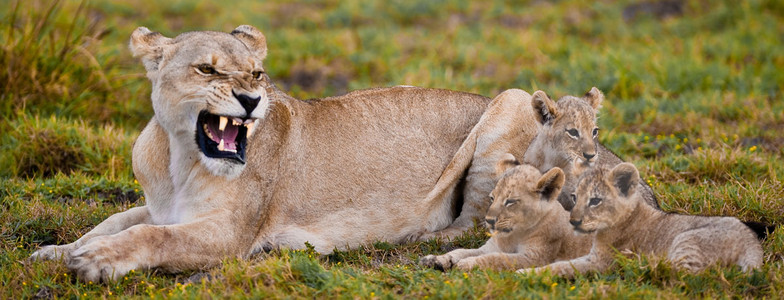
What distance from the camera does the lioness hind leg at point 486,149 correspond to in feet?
21.8

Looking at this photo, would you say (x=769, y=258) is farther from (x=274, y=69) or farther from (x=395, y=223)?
(x=274, y=69)

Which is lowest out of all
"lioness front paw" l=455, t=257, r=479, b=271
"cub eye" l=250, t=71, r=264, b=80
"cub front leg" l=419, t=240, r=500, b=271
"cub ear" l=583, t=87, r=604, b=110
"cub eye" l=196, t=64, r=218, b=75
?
"cub front leg" l=419, t=240, r=500, b=271

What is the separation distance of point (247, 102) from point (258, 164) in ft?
2.10

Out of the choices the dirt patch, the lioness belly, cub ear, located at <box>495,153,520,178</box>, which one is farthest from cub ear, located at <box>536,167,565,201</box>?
the dirt patch

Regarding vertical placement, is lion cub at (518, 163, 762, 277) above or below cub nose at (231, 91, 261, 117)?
below

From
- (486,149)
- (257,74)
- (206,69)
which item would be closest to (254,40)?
(257,74)

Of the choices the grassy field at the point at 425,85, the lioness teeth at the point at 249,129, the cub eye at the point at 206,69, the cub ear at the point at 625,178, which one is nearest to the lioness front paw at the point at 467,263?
the grassy field at the point at 425,85

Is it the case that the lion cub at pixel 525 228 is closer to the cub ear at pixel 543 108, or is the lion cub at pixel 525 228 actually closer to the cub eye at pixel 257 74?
the cub ear at pixel 543 108

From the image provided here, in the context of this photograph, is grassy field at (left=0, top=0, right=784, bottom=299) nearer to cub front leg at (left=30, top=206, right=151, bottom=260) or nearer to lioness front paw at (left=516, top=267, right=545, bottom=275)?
lioness front paw at (left=516, top=267, right=545, bottom=275)

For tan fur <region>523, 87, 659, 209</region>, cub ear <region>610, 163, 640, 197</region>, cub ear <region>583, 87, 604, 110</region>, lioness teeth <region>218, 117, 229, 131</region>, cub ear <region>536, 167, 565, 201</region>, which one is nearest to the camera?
cub ear <region>610, 163, 640, 197</region>

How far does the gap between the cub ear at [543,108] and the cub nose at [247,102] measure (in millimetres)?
1964

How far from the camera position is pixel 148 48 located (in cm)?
572

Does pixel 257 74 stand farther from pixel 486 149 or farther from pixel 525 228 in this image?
pixel 525 228

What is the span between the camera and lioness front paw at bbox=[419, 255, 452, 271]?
214 inches
